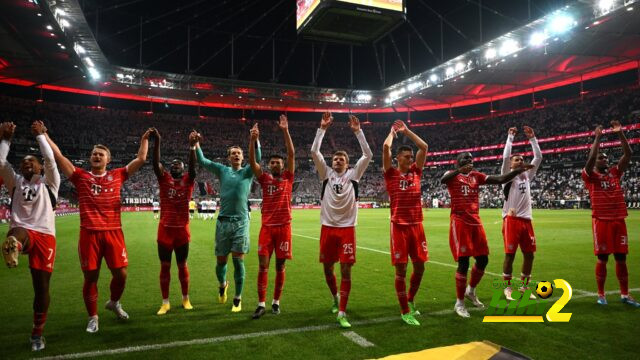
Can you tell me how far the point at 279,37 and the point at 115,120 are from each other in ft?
88.8

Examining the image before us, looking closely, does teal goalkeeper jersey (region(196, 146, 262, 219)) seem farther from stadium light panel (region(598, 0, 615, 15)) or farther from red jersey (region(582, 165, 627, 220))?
stadium light panel (region(598, 0, 615, 15))

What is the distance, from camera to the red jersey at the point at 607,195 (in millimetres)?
6373

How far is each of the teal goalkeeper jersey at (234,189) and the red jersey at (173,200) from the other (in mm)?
482

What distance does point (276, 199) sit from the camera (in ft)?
19.8

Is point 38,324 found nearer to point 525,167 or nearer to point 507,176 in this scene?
point 507,176

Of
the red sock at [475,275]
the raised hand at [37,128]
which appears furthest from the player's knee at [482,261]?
the raised hand at [37,128]

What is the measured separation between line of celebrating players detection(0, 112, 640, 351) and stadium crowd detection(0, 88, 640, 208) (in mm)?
38127

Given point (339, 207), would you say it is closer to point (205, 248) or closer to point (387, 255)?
point (387, 255)

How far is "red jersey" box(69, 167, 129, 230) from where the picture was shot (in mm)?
5113

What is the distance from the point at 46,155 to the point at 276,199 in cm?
293

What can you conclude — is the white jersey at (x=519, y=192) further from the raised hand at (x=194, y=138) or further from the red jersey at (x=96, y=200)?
the red jersey at (x=96, y=200)

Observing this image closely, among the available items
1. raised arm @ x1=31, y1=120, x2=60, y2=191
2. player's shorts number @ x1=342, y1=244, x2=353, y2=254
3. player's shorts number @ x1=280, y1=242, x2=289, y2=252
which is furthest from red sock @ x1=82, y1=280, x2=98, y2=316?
player's shorts number @ x1=342, y1=244, x2=353, y2=254

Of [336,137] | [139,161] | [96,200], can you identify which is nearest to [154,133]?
[139,161]

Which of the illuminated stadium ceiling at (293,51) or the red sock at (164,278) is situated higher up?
the illuminated stadium ceiling at (293,51)
